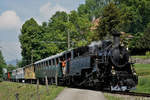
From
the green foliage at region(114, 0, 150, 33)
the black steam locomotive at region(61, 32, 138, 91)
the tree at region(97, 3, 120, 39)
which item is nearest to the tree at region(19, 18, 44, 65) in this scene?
the tree at region(97, 3, 120, 39)

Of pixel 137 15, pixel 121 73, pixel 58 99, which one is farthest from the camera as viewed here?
pixel 137 15

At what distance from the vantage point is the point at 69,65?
74.3 ft

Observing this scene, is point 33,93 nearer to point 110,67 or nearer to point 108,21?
point 110,67

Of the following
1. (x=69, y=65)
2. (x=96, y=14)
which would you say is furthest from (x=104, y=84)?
(x=96, y=14)

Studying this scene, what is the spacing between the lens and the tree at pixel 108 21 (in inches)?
1801

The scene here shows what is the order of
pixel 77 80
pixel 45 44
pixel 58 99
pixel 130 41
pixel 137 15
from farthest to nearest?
pixel 137 15 → pixel 130 41 → pixel 45 44 → pixel 77 80 → pixel 58 99

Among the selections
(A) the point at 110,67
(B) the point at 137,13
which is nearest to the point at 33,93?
(A) the point at 110,67

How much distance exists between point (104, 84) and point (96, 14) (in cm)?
8090

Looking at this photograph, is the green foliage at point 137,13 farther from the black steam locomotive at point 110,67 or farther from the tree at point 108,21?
the black steam locomotive at point 110,67

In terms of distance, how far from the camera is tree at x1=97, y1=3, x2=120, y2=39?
45750 millimetres

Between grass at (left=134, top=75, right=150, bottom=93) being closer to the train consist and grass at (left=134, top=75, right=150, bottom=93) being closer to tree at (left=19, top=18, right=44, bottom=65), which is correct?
the train consist

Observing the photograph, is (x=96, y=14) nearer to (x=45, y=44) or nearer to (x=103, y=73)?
(x=45, y=44)

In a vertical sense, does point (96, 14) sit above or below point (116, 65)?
above

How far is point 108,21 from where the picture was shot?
46.3 metres
